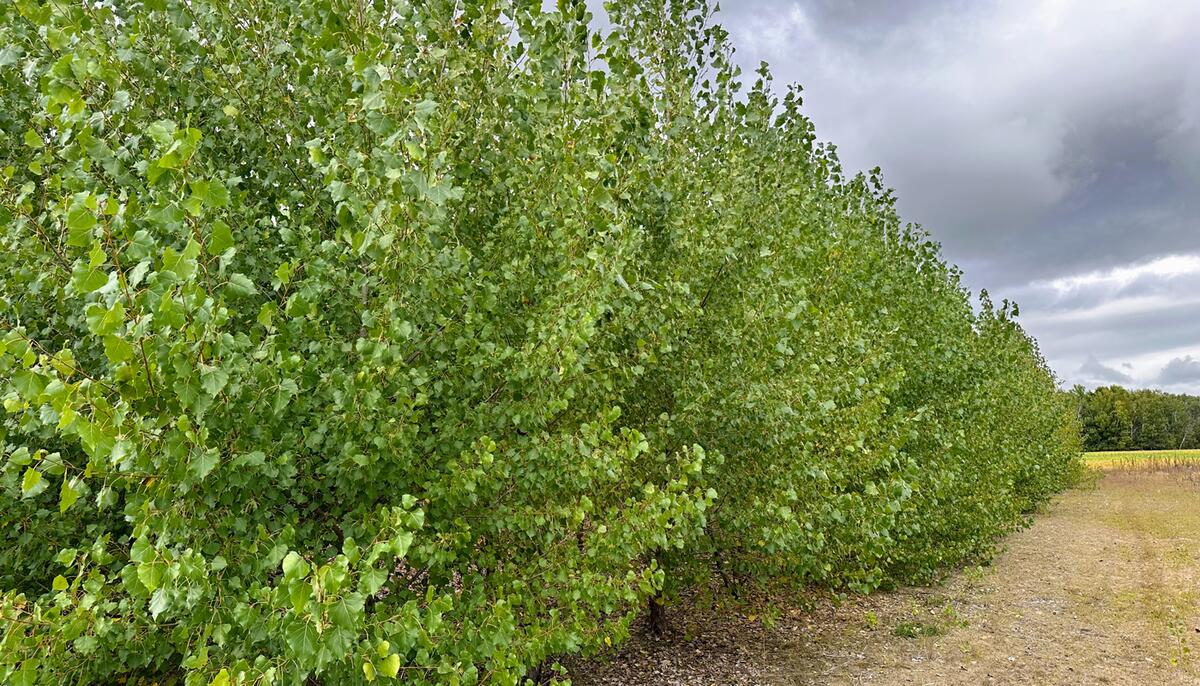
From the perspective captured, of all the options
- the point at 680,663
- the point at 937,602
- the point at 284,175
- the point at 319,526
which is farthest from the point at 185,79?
the point at 937,602

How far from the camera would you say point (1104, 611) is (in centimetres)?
1177

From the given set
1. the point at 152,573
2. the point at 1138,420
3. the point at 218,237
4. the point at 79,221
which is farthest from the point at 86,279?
the point at 1138,420

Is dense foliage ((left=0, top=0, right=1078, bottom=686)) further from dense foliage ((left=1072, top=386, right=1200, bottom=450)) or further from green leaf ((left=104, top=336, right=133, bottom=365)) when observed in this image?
dense foliage ((left=1072, top=386, right=1200, bottom=450))

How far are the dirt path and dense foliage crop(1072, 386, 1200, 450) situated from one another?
240ft

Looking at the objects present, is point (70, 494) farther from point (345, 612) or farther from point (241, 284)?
point (345, 612)

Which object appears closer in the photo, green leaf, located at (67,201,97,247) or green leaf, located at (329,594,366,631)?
green leaf, located at (67,201,97,247)

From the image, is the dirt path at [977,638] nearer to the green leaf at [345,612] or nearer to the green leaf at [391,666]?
the green leaf at [391,666]

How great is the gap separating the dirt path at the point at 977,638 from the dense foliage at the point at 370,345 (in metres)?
2.45

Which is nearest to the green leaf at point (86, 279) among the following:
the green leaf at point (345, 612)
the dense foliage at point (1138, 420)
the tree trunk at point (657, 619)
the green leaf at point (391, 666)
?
the green leaf at point (345, 612)

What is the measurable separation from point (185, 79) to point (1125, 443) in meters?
100.0

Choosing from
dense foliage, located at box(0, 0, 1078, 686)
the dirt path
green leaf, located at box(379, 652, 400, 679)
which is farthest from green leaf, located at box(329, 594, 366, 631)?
the dirt path

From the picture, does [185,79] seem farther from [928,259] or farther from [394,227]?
[928,259]

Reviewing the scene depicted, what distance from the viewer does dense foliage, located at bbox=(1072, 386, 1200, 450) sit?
81.1 metres

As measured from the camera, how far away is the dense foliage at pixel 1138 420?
81062mm
